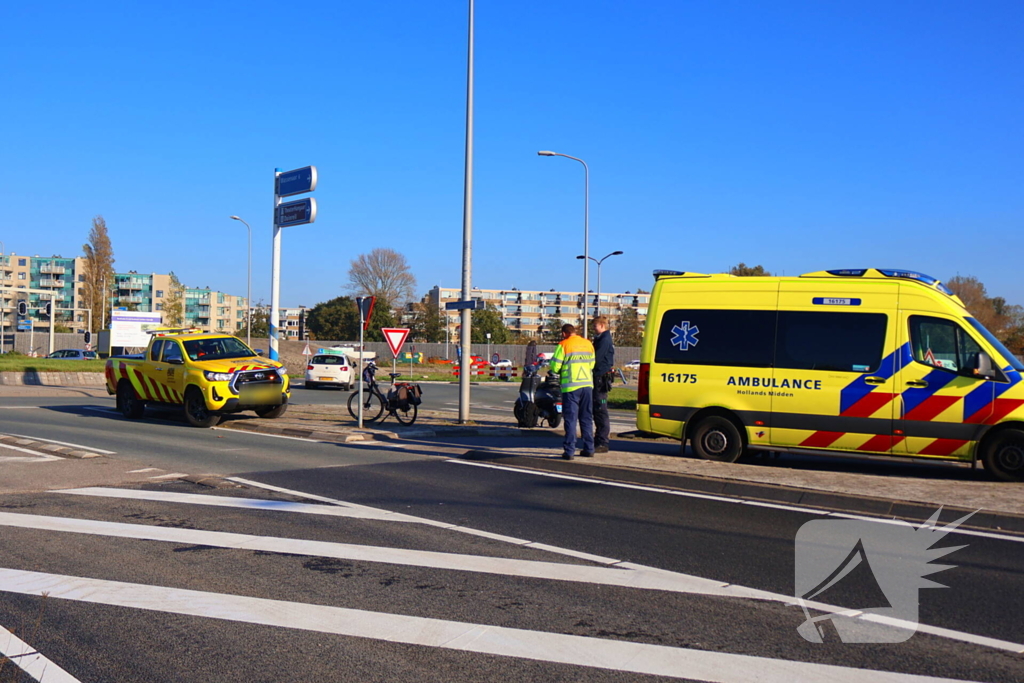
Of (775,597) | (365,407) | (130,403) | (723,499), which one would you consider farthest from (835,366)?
(130,403)

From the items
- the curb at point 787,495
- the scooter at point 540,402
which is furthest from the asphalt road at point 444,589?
the scooter at point 540,402

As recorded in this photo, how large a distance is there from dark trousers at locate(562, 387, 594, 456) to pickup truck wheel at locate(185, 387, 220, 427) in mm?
9048

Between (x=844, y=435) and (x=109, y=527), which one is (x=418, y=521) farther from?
(x=844, y=435)

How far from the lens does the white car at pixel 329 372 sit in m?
35.9

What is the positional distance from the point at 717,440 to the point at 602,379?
2.02m

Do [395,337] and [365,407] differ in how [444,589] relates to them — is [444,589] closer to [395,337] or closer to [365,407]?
[395,337]

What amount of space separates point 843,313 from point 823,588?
5.53 meters

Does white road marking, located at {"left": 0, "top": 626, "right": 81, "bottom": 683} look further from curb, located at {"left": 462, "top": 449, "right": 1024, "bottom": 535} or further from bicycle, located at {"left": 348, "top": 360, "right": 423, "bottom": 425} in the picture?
bicycle, located at {"left": 348, "top": 360, "right": 423, "bottom": 425}

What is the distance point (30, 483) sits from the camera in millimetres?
9586

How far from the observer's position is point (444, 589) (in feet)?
18.1

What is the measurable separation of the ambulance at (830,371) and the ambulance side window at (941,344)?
12mm

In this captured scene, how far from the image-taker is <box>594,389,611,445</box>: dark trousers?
1179 cm

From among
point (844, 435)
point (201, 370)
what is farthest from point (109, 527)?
point (201, 370)

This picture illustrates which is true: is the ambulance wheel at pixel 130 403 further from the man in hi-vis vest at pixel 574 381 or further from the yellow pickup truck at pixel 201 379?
the man in hi-vis vest at pixel 574 381
